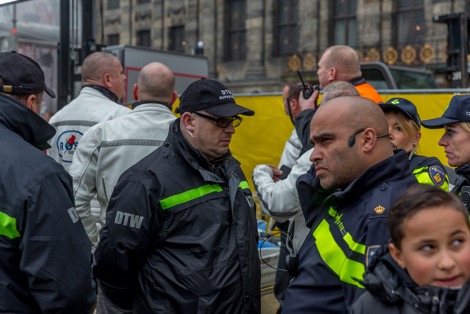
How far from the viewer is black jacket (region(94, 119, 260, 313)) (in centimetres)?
335

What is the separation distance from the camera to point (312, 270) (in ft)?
9.02

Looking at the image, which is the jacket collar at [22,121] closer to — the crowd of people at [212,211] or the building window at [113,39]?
the crowd of people at [212,211]

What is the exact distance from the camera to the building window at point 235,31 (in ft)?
98.8

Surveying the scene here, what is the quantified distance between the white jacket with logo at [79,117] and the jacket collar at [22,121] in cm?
209

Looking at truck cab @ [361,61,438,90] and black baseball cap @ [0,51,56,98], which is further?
truck cab @ [361,61,438,90]

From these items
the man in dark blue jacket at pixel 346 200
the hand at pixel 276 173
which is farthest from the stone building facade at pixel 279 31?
the man in dark blue jacket at pixel 346 200

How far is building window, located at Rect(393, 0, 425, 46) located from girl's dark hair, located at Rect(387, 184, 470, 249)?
75.1 feet

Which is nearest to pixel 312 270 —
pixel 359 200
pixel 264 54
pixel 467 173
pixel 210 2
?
pixel 359 200

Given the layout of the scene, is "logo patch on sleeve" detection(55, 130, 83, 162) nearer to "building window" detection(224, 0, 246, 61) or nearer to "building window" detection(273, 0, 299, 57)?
"building window" detection(273, 0, 299, 57)

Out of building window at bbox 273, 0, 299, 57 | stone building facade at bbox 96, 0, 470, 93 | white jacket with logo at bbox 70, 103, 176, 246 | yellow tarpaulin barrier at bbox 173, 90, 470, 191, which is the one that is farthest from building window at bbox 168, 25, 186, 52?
white jacket with logo at bbox 70, 103, 176, 246

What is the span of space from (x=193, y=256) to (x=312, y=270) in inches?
31.7

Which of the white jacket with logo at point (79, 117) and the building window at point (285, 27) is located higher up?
the building window at point (285, 27)

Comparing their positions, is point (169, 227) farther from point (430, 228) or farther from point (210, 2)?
point (210, 2)

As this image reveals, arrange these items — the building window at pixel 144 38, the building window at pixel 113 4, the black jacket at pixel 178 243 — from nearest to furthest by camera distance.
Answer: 1. the black jacket at pixel 178 243
2. the building window at pixel 144 38
3. the building window at pixel 113 4
